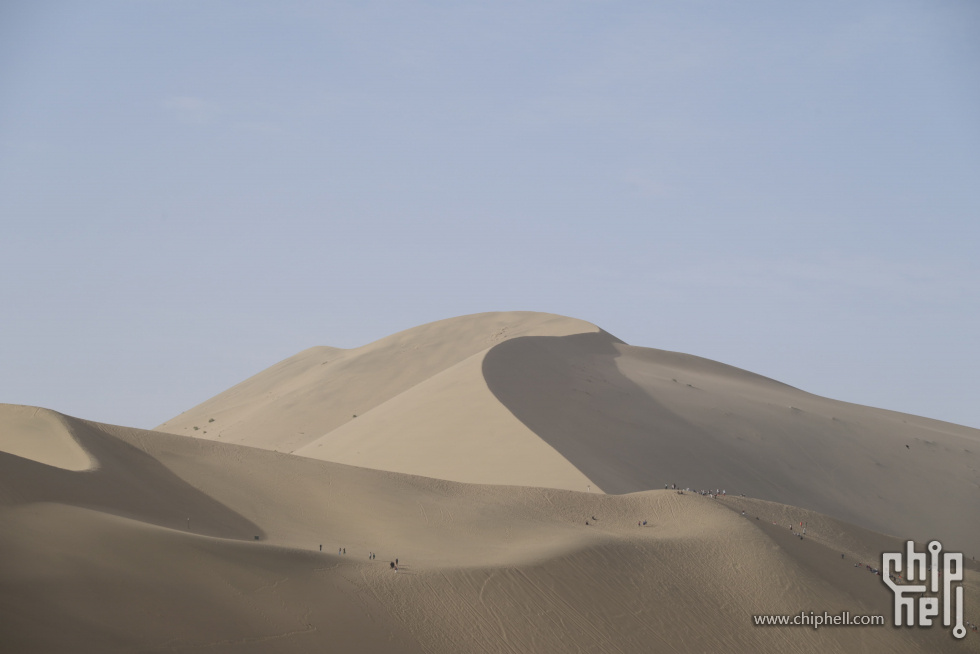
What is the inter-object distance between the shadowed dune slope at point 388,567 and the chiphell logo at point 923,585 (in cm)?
38

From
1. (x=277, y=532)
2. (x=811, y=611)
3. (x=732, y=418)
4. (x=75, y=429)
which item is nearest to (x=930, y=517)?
(x=732, y=418)

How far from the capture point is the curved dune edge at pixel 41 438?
2242cm

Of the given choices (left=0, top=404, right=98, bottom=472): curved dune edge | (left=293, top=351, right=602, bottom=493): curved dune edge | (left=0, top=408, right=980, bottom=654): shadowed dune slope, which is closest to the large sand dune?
(left=293, top=351, right=602, bottom=493): curved dune edge

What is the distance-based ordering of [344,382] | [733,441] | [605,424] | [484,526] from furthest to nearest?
[344,382], [733,441], [605,424], [484,526]

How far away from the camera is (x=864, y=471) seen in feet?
132

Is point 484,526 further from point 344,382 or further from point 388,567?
point 344,382

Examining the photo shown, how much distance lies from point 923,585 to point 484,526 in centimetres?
1074

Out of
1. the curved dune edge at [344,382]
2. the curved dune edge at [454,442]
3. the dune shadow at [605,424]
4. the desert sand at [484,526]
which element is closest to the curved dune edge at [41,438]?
the desert sand at [484,526]

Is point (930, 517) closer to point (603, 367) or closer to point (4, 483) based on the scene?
point (603, 367)

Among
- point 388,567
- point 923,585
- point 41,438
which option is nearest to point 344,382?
point 41,438

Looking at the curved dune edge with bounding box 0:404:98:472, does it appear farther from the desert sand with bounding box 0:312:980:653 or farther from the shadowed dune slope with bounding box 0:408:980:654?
the shadowed dune slope with bounding box 0:408:980:654

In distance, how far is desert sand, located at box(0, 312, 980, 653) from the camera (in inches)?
667

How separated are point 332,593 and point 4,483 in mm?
6392

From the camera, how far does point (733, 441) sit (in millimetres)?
38688
